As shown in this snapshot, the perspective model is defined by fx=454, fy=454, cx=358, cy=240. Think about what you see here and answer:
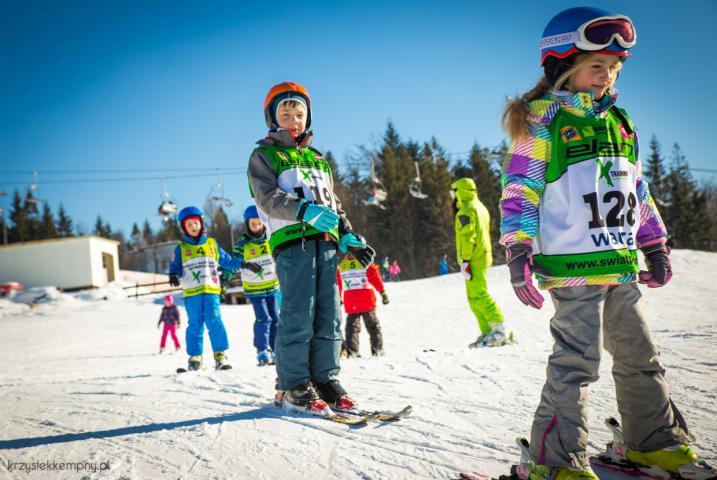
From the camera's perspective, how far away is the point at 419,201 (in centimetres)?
4559

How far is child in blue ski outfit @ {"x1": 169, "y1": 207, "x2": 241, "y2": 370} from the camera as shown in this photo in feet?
21.2

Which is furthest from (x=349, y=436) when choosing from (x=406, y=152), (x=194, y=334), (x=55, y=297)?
(x=406, y=152)

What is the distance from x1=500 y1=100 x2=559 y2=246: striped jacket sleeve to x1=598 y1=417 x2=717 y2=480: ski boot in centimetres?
98

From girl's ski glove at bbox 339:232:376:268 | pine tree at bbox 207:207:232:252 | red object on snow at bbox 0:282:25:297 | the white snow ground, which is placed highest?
pine tree at bbox 207:207:232:252

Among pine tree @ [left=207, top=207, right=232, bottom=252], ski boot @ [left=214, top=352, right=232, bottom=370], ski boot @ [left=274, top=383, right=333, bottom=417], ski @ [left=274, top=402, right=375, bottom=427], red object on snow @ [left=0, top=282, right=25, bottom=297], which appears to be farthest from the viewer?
pine tree @ [left=207, top=207, right=232, bottom=252]

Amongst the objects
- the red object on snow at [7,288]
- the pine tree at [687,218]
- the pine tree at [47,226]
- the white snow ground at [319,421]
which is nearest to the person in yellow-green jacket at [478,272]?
the white snow ground at [319,421]

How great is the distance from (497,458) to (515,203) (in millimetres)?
1143

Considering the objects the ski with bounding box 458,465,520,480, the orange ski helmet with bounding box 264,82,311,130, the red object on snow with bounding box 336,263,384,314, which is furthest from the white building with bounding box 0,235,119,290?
the ski with bounding box 458,465,520,480

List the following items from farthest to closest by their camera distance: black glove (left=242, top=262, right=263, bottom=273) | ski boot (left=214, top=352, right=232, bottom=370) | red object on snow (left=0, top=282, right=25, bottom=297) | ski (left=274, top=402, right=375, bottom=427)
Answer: red object on snow (left=0, top=282, right=25, bottom=297), black glove (left=242, top=262, right=263, bottom=273), ski boot (left=214, top=352, right=232, bottom=370), ski (left=274, top=402, right=375, bottom=427)

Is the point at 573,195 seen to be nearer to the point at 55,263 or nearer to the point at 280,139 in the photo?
the point at 280,139

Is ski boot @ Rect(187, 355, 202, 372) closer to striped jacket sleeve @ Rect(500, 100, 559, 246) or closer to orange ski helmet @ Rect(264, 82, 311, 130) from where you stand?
orange ski helmet @ Rect(264, 82, 311, 130)

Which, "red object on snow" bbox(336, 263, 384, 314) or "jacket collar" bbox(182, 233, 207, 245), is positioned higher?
"jacket collar" bbox(182, 233, 207, 245)

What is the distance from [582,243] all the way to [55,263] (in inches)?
1472

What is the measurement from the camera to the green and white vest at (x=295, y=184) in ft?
9.80
